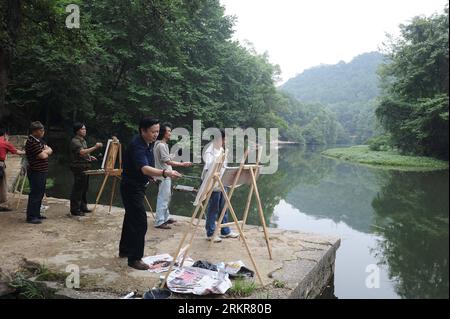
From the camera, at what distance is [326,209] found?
11508 mm

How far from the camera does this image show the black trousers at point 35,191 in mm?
5719

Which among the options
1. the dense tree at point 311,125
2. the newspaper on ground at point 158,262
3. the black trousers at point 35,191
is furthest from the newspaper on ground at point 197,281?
the dense tree at point 311,125

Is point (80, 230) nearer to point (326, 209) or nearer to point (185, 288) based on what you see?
point (185, 288)

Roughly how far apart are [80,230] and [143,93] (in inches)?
558

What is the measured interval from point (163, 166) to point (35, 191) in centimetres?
212

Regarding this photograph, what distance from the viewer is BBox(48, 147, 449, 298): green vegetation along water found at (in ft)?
9.09

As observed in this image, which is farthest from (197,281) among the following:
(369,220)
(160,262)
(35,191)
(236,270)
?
(369,220)

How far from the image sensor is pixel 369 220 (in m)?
9.84

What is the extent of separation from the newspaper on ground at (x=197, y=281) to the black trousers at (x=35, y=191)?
3223 millimetres

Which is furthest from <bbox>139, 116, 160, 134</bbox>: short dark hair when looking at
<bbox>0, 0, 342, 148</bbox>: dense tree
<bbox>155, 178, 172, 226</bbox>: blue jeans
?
<bbox>0, 0, 342, 148</bbox>: dense tree

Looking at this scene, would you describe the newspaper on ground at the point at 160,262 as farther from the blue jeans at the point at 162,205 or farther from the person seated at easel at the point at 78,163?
the person seated at easel at the point at 78,163

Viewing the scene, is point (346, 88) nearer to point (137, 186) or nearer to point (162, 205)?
point (162, 205)

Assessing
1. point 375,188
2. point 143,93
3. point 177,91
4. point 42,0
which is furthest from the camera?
point 177,91
